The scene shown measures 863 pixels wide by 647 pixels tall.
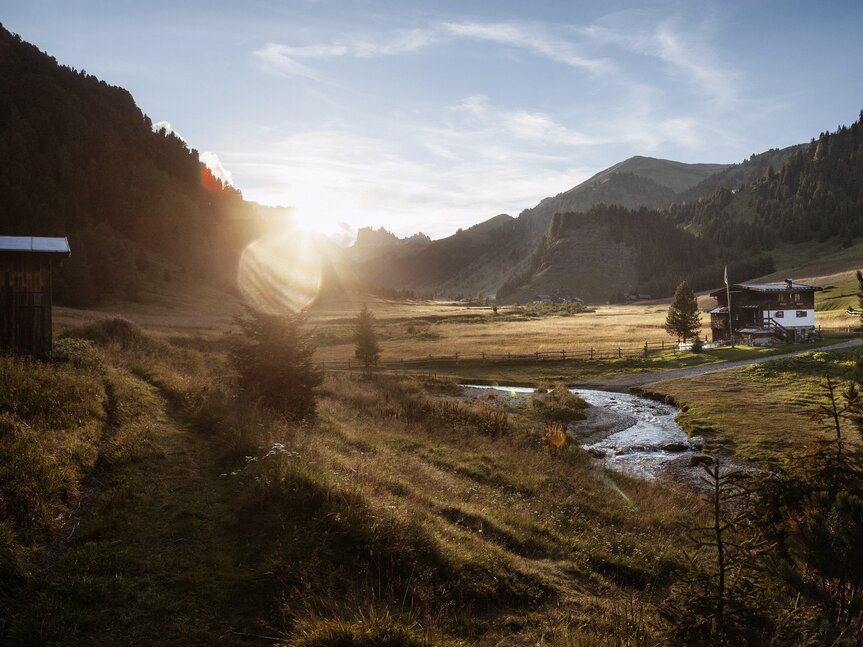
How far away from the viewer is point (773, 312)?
7050cm

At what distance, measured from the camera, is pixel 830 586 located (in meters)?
9.55

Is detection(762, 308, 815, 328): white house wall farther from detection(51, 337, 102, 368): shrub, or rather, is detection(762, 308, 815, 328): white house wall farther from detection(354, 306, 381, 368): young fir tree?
detection(51, 337, 102, 368): shrub

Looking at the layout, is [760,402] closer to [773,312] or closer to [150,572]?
[150,572]

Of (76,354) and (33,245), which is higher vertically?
(33,245)

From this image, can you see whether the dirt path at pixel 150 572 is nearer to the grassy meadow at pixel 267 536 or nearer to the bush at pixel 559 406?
the grassy meadow at pixel 267 536

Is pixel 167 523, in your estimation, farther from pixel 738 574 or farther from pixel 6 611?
pixel 738 574

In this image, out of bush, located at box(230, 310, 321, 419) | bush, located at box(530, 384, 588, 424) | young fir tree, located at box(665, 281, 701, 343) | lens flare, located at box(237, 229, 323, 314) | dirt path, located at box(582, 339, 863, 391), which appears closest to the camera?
bush, located at box(230, 310, 321, 419)

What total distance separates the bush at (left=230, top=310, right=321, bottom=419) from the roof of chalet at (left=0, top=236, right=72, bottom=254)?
294 inches

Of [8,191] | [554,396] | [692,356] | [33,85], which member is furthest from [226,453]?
[33,85]

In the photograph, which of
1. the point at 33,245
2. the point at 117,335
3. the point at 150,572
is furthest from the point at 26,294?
the point at 150,572

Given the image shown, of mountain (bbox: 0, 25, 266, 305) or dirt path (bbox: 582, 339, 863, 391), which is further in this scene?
mountain (bbox: 0, 25, 266, 305)

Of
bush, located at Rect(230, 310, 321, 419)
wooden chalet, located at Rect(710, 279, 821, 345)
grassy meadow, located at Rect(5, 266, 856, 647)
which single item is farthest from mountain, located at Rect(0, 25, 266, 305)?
wooden chalet, located at Rect(710, 279, 821, 345)

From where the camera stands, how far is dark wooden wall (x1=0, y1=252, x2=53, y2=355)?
1912 centimetres

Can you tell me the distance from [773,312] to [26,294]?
81.8 metres
